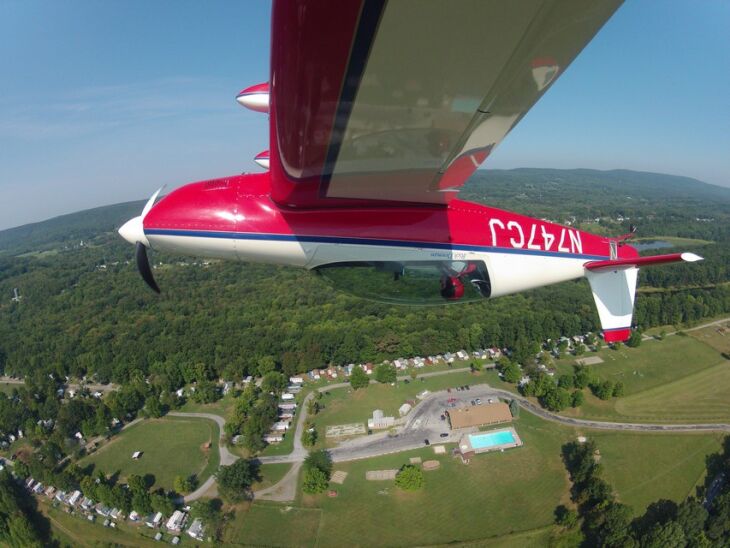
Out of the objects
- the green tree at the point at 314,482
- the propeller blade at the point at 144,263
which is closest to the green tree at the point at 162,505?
the green tree at the point at 314,482

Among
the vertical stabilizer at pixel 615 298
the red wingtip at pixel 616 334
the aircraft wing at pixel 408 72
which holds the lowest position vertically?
the red wingtip at pixel 616 334

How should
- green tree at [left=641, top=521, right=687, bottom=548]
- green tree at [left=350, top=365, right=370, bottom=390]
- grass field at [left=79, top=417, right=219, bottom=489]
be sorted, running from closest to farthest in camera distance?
green tree at [left=641, top=521, right=687, bottom=548]
grass field at [left=79, top=417, right=219, bottom=489]
green tree at [left=350, top=365, right=370, bottom=390]

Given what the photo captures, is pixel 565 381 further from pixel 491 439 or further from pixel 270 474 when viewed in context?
pixel 270 474

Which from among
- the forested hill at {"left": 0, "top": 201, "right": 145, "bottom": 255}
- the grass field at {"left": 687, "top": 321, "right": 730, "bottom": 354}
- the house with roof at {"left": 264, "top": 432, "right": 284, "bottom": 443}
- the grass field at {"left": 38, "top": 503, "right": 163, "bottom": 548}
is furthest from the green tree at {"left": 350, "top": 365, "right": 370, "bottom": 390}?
the forested hill at {"left": 0, "top": 201, "right": 145, "bottom": 255}

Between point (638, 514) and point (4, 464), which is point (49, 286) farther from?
point (638, 514)

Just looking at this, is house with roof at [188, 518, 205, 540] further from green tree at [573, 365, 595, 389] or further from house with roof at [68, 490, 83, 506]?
green tree at [573, 365, 595, 389]

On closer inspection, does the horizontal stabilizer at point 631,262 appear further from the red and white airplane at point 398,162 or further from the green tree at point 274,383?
the green tree at point 274,383

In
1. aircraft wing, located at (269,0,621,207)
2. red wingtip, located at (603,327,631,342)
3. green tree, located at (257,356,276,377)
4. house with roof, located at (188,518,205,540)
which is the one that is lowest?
house with roof, located at (188,518,205,540)
